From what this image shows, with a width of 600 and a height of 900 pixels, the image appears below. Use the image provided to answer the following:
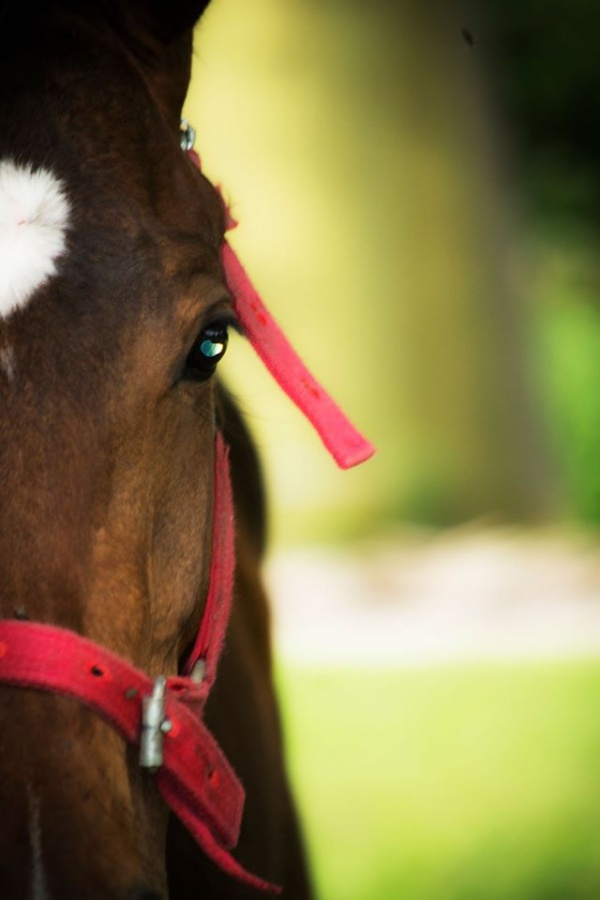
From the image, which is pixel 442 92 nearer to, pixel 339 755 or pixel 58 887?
pixel 339 755

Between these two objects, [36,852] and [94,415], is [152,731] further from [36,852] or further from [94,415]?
[94,415]

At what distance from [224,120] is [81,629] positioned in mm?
9222

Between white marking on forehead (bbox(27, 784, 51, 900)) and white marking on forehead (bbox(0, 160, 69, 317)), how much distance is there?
672 mm

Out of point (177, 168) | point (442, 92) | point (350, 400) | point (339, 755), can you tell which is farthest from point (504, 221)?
point (177, 168)

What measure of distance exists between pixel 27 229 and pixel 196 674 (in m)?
0.77

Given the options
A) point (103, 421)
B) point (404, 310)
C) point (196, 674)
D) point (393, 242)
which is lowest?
point (404, 310)

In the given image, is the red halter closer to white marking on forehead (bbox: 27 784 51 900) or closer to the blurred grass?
white marking on forehead (bbox: 27 784 51 900)

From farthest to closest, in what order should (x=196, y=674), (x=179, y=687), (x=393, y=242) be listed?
(x=393, y=242) < (x=196, y=674) < (x=179, y=687)

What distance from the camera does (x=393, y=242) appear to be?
406 inches

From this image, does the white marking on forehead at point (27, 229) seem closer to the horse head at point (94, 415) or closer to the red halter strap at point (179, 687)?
the horse head at point (94, 415)

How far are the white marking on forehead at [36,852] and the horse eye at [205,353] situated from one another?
70 cm

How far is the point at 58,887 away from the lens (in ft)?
5.91

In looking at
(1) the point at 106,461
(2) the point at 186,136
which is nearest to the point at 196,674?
(1) the point at 106,461

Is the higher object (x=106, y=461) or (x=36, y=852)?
(x=106, y=461)
